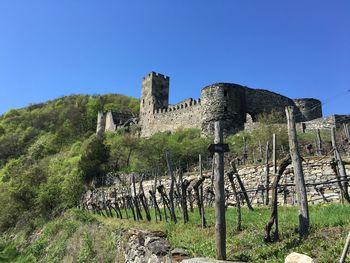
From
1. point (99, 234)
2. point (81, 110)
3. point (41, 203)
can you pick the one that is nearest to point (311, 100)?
point (41, 203)

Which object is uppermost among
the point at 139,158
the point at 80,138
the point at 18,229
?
the point at 80,138

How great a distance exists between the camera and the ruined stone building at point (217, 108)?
1572 inches

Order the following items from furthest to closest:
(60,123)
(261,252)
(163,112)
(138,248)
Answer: (60,123)
(163,112)
(138,248)
(261,252)

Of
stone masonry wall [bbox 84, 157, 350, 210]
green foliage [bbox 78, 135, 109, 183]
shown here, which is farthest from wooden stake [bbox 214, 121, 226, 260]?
green foliage [bbox 78, 135, 109, 183]

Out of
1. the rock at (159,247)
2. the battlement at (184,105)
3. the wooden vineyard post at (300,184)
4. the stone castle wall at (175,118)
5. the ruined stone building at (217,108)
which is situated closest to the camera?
the wooden vineyard post at (300,184)

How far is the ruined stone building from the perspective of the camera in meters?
39.9

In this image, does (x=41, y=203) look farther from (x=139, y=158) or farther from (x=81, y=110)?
(x=81, y=110)

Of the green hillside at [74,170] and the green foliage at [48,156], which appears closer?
the green hillside at [74,170]

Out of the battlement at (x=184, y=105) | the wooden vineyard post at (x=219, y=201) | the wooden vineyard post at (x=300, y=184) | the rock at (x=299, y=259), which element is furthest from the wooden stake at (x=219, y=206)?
the battlement at (x=184, y=105)

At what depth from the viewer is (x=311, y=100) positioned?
1820 inches

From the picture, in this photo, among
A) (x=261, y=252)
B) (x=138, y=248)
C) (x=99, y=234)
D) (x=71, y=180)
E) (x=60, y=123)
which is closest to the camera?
(x=261, y=252)

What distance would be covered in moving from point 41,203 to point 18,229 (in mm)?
2860

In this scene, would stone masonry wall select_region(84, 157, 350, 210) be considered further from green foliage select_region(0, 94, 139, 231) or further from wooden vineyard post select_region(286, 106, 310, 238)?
green foliage select_region(0, 94, 139, 231)

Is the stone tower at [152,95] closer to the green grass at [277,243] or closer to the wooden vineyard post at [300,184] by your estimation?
the green grass at [277,243]
